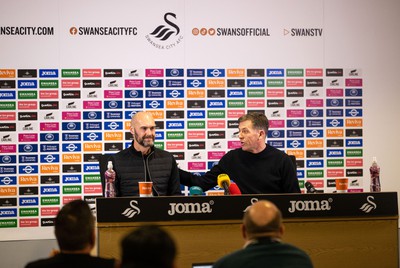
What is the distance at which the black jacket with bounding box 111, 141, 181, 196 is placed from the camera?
191 inches

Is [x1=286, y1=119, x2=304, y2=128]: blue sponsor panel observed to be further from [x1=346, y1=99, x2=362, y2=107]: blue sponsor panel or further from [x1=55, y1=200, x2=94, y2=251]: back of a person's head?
[x1=55, y1=200, x2=94, y2=251]: back of a person's head

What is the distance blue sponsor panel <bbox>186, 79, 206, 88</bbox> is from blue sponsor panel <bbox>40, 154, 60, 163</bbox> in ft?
5.26

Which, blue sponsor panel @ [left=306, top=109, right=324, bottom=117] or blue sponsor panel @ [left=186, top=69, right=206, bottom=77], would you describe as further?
blue sponsor panel @ [left=306, top=109, right=324, bottom=117]

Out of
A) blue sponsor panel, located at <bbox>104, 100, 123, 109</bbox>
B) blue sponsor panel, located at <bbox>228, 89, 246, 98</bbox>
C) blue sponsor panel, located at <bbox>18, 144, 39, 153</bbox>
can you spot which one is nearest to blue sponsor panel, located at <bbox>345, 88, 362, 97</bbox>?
blue sponsor panel, located at <bbox>228, 89, 246, 98</bbox>

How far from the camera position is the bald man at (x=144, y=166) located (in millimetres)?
4848

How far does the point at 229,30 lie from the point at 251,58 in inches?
15.6

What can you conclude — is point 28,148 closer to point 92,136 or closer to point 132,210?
point 92,136

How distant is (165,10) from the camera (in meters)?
6.55

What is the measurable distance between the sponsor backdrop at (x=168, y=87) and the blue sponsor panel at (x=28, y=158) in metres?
0.01

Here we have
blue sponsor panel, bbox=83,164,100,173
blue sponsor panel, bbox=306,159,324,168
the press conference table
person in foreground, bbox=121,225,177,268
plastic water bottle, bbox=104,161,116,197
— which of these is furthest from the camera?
blue sponsor panel, bbox=306,159,324,168

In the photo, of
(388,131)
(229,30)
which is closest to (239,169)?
(229,30)

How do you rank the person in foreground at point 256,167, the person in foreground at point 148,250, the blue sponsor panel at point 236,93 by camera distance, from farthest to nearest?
1. the blue sponsor panel at point 236,93
2. the person in foreground at point 256,167
3. the person in foreground at point 148,250

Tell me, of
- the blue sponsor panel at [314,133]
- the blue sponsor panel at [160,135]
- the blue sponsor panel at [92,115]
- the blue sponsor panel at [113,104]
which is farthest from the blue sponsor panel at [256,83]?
the blue sponsor panel at [92,115]

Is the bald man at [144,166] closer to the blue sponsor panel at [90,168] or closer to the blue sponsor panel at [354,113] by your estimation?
the blue sponsor panel at [90,168]
